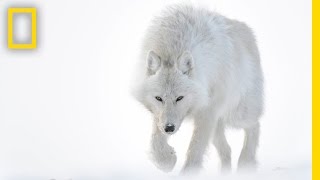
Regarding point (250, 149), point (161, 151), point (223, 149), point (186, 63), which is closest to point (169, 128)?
point (161, 151)

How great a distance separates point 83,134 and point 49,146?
89cm

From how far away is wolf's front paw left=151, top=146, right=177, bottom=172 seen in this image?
269 inches

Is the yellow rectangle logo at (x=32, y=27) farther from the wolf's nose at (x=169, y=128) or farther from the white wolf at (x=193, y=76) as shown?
the wolf's nose at (x=169, y=128)

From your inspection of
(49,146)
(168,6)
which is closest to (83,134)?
(49,146)

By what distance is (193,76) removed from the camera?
21.9 ft

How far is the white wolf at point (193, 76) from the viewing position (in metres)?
6.54

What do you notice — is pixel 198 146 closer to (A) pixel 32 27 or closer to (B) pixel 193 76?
(B) pixel 193 76

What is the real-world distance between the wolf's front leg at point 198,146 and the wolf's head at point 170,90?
0.30 meters

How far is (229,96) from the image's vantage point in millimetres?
7367

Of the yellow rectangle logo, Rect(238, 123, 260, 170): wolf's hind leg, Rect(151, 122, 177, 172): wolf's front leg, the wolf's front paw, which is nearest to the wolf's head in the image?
Rect(151, 122, 177, 172): wolf's front leg

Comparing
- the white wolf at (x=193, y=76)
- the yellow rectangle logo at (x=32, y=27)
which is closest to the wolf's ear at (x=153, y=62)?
the white wolf at (x=193, y=76)

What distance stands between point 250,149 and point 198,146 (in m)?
1.39

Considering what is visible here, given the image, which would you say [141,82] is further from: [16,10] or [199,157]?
[16,10]

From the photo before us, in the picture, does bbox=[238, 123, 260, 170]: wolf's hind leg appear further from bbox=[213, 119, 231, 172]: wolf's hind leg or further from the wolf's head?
the wolf's head
